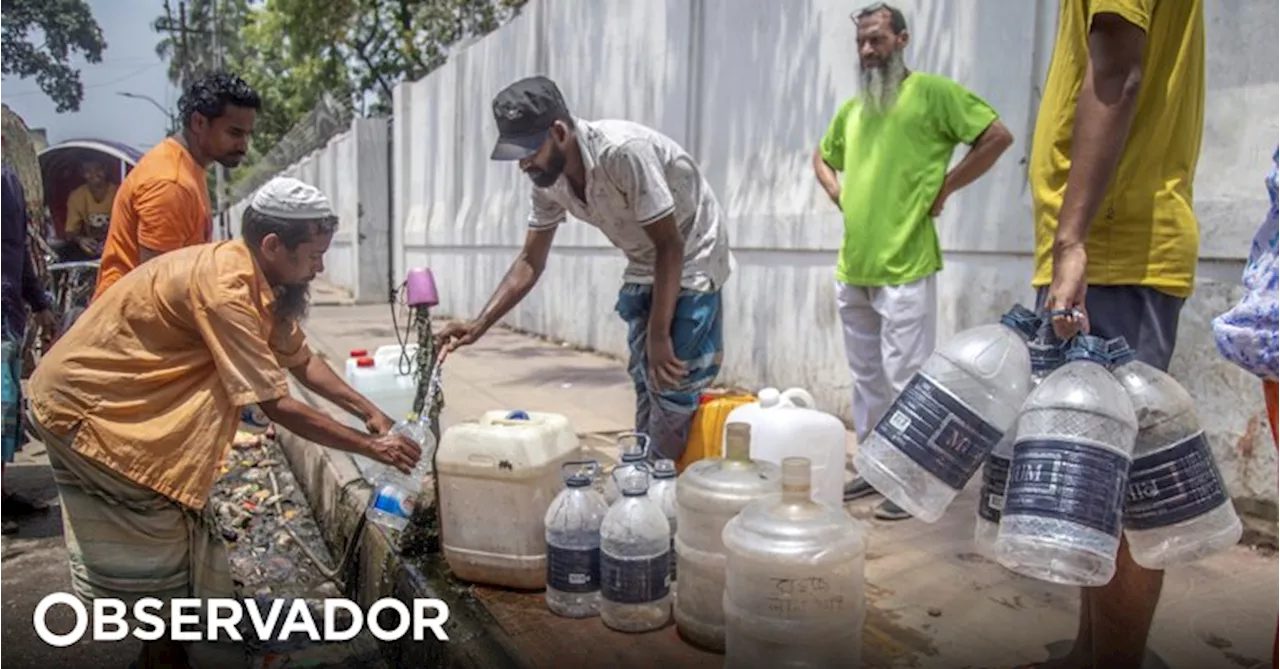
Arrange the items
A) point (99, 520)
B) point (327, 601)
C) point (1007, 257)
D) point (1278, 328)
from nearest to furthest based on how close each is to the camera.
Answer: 1. point (1278, 328)
2. point (99, 520)
3. point (327, 601)
4. point (1007, 257)

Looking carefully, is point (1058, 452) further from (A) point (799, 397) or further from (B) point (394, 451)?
(B) point (394, 451)

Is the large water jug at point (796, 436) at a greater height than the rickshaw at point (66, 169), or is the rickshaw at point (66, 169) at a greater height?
the rickshaw at point (66, 169)

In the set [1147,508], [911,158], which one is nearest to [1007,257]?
[911,158]

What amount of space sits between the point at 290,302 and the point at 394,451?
0.59 metres

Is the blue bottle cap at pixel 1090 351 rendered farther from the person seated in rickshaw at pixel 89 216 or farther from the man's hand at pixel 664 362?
the person seated in rickshaw at pixel 89 216

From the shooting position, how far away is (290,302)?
295 cm

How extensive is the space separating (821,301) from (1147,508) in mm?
3812

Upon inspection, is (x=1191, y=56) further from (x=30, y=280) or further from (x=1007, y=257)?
(x=30, y=280)

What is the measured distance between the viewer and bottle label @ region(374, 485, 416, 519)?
124 inches

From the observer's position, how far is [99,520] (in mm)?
2635

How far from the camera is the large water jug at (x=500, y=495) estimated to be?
2.90m

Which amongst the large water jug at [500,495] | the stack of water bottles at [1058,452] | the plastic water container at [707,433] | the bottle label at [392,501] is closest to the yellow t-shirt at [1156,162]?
the stack of water bottles at [1058,452]

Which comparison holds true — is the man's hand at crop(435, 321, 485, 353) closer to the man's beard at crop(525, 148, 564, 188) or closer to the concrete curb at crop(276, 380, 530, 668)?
the man's beard at crop(525, 148, 564, 188)

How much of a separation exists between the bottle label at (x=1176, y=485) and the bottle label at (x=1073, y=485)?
15cm
